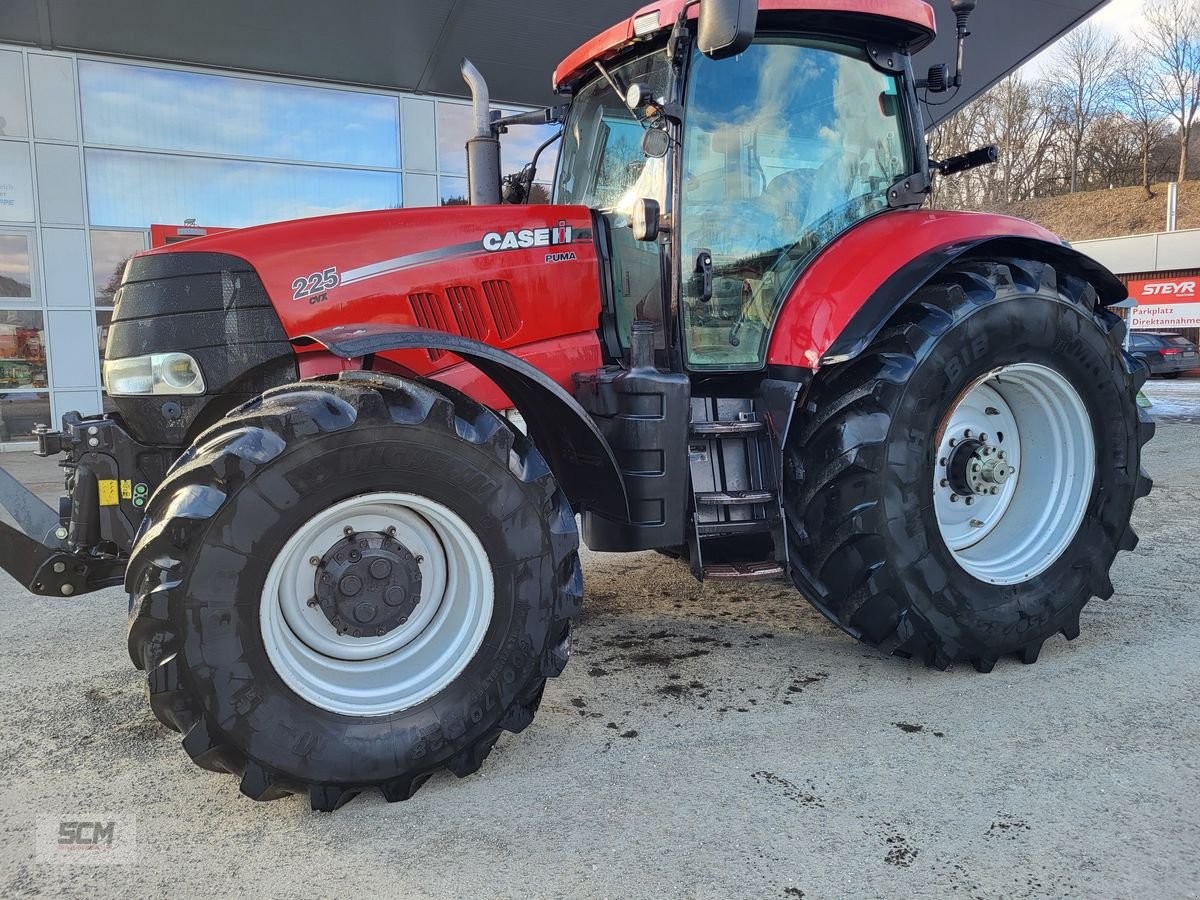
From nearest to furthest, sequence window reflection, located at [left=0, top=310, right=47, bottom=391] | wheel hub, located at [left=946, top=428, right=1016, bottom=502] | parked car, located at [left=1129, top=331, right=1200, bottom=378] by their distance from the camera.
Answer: wheel hub, located at [left=946, top=428, right=1016, bottom=502] → window reflection, located at [left=0, top=310, right=47, bottom=391] → parked car, located at [left=1129, top=331, right=1200, bottom=378]

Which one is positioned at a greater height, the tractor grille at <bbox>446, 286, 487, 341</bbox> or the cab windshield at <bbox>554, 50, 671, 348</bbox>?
the cab windshield at <bbox>554, 50, 671, 348</bbox>

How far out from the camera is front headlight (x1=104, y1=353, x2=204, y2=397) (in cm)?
296

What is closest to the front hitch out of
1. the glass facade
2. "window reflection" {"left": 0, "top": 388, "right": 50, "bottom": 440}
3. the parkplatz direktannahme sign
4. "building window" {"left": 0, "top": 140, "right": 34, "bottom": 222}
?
the glass facade

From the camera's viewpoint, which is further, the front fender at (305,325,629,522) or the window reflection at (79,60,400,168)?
the window reflection at (79,60,400,168)

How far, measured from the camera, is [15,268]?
1023cm

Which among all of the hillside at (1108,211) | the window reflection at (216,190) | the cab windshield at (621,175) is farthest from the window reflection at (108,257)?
the hillside at (1108,211)

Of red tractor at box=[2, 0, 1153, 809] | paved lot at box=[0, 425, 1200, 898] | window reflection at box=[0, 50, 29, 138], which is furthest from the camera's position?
window reflection at box=[0, 50, 29, 138]

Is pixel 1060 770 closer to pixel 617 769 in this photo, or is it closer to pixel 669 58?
pixel 617 769

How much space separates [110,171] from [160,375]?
917 centimetres

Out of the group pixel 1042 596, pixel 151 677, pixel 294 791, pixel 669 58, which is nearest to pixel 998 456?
pixel 1042 596

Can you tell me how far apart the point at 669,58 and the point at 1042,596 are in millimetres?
2480

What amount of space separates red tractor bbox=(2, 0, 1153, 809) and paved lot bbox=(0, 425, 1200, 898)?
21 centimetres

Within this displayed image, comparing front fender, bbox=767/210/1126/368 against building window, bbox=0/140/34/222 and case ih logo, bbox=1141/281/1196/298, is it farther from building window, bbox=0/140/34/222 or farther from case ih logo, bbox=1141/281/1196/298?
case ih logo, bbox=1141/281/1196/298

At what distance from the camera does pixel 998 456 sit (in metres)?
3.57
